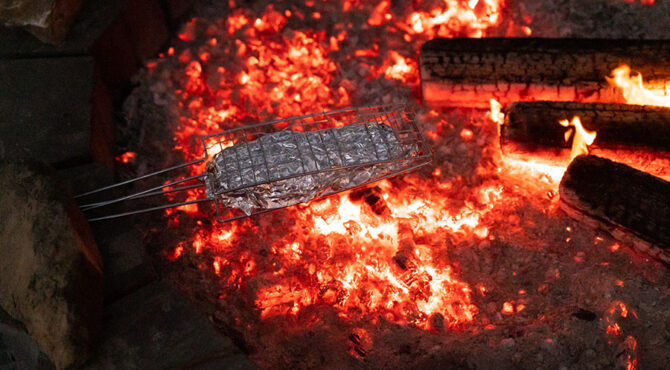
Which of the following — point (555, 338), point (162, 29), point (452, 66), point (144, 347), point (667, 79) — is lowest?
point (555, 338)

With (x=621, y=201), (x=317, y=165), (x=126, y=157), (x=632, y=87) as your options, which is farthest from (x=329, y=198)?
(x=632, y=87)

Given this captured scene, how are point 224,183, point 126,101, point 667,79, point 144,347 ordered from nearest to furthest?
point 144,347
point 224,183
point 667,79
point 126,101

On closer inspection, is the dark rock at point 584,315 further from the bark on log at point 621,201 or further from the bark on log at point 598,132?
the bark on log at point 598,132

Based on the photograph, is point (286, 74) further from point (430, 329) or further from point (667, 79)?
point (667, 79)

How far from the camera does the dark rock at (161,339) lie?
2283 millimetres

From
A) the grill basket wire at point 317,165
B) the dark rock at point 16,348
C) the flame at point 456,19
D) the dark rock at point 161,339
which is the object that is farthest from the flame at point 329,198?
the dark rock at point 16,348

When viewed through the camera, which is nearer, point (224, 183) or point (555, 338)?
point (555, 338)

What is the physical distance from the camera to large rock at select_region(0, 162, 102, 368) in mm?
2215

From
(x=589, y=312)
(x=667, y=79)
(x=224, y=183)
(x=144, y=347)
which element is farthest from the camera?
(x=667, y=79)

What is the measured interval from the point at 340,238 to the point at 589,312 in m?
1.33

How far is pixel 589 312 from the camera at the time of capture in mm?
2547

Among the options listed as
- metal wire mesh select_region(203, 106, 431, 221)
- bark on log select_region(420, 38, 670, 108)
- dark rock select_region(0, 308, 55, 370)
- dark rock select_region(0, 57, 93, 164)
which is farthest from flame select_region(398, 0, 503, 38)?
dark rock select_region(0, 308, 55, 370)

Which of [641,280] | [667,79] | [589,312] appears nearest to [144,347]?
[589,312]

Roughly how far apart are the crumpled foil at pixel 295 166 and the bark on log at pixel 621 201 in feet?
3.06
